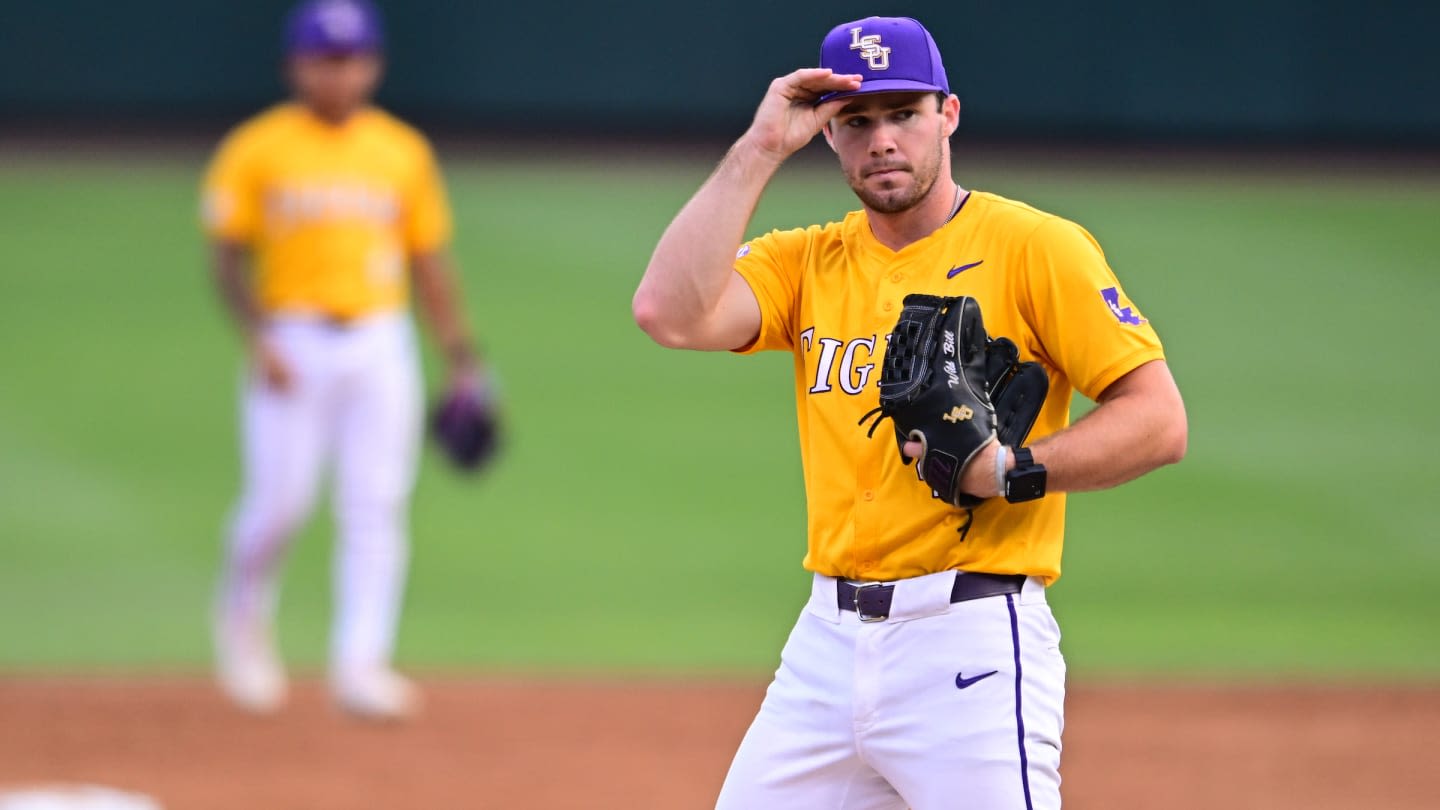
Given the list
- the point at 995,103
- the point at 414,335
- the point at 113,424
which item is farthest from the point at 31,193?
the point at 995,103

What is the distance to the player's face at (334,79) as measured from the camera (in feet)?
25.4

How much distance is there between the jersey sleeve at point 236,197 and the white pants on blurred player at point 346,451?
42 centimetres

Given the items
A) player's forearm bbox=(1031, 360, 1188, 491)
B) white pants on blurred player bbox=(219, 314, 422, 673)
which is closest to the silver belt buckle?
player's forearm bbox=(1031, 360, 1188, 491)

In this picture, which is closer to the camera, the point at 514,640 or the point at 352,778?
the point at 352,778

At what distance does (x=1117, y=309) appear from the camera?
3.68 meters

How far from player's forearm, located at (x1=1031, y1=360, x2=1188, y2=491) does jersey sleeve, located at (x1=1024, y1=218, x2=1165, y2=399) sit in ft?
0.19

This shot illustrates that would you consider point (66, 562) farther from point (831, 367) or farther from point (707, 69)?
point (707, 69)

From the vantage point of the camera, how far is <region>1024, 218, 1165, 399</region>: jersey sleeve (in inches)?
144

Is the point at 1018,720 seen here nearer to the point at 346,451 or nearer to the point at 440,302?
the point at 346,451

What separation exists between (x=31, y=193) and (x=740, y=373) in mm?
8369

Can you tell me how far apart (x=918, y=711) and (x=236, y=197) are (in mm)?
4829

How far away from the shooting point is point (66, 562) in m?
10.4

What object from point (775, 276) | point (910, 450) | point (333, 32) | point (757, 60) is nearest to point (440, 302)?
point (333, 32)

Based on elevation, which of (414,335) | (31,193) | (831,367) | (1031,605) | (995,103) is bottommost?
(1031,605)
